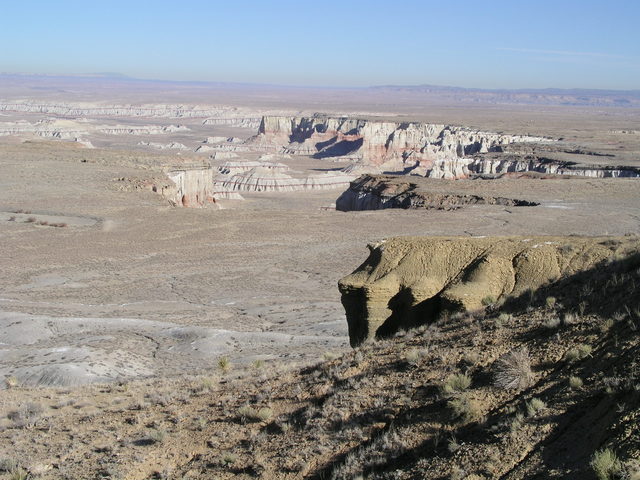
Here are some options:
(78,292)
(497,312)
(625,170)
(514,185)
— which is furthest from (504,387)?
(625,170)

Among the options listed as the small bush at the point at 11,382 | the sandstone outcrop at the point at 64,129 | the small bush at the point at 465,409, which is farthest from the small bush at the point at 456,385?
the sandstone outcrop at the point at 64,129

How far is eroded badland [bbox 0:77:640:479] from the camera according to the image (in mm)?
7363

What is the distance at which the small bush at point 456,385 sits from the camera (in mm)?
A: 8086

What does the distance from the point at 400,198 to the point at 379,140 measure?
2760 inches

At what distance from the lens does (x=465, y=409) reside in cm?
752

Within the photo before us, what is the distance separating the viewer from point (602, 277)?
10.6 meters

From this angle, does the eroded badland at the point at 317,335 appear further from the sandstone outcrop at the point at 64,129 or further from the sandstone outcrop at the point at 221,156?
the sandstone outcrop at the point at 64,129

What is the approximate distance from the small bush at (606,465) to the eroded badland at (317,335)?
0.07m

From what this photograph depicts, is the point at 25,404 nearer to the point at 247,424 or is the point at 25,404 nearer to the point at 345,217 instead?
the point at 247,424

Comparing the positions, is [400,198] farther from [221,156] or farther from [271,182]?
[221,156]

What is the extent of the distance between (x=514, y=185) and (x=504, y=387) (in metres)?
49.1

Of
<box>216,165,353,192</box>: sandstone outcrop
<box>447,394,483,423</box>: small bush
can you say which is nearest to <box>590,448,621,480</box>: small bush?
<box>447,394,483,423</box>: small bush

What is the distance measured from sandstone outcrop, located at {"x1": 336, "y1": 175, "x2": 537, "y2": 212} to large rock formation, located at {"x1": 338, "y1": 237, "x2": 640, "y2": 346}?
109ft

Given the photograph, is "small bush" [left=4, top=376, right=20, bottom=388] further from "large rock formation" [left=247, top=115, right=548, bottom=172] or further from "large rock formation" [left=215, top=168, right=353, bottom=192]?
"large rock formation" [left=247, top=115, right=548, bottom=172]
